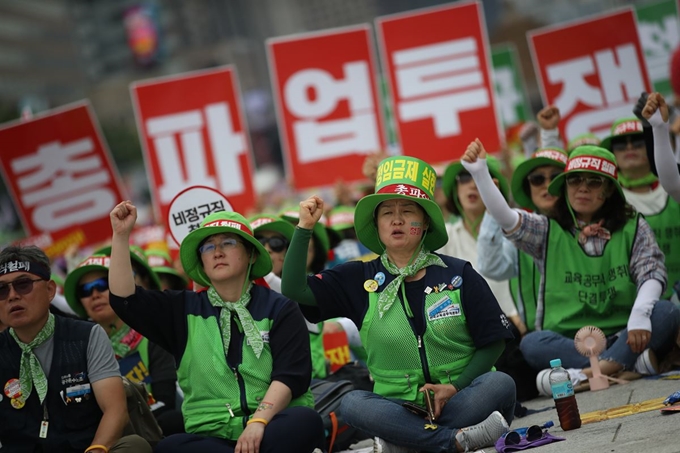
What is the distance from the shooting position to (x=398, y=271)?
21.1 ft

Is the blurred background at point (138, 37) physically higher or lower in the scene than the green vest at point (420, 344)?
higher

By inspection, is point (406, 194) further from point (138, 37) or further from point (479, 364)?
point (138, 37)

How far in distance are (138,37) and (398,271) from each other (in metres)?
155

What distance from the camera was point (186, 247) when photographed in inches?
260

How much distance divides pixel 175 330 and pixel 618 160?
13.2ft

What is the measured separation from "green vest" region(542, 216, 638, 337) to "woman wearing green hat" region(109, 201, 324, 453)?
6.93 feet

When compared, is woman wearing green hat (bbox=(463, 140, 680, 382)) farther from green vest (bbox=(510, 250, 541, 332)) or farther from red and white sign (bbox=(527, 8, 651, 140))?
red and white sign (bbox=(527, 8, 651, 140))

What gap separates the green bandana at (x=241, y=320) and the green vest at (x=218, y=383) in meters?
0.04

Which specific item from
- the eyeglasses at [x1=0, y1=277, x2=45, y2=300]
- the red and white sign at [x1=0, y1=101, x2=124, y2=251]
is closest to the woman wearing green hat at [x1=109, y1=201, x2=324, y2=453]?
the eyeglasses at [x1=0, y1=277, x2=45, y2=300]

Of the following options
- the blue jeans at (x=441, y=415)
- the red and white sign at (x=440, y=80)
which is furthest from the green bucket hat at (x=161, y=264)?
the red and white sign at (x=440, y=80)

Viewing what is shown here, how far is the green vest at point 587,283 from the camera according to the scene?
7.72 metres

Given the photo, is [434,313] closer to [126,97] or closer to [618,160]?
[618,160]

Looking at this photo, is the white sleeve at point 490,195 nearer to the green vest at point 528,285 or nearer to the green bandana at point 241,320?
the green vest at point 528,285

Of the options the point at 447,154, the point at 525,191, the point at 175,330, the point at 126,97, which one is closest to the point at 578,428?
the point at 175,330
